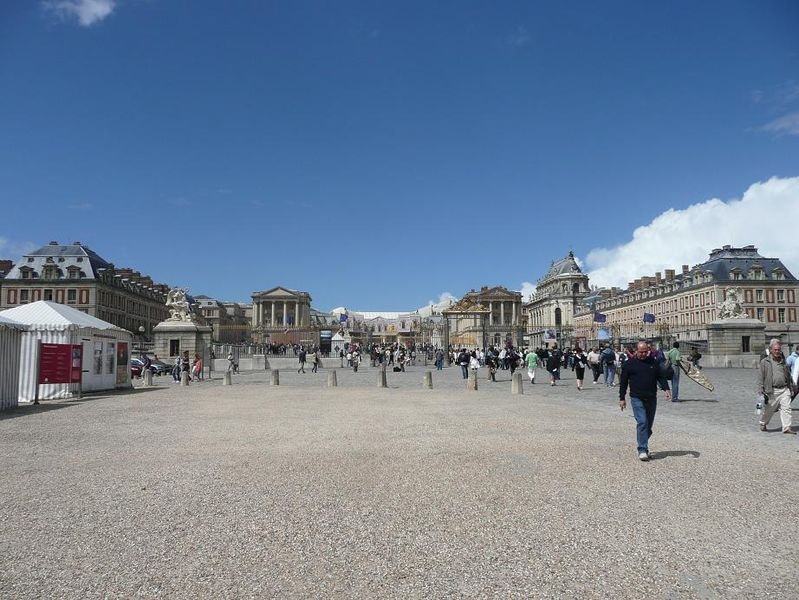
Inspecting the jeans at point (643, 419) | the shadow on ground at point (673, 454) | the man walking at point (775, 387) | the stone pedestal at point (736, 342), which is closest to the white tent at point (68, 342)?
the jeans at point (643, 419)

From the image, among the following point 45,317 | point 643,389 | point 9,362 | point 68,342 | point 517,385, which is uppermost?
point 45,317

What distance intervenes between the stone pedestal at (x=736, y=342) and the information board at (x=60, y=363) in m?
35.5

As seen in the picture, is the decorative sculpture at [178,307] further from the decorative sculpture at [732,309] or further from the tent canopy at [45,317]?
the decorative sculpture at [732,309]

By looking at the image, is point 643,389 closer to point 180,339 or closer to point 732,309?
point 180,339

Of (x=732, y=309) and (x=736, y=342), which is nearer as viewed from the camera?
(x=736, y=342)

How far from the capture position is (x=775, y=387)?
462 inches

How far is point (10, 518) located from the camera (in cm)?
613

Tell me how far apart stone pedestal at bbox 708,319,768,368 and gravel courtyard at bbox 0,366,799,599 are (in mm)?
30130

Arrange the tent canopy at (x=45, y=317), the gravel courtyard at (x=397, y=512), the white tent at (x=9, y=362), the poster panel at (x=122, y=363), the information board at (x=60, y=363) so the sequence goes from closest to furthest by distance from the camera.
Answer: the gravel courtyard at (x=397, y=512), the white tent at (x=9, y=362), the information board at (x=60, y=363), the tent canopy at (x=45, y=317), the poster panel at (x=122, y=363)

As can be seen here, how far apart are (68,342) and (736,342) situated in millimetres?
36485

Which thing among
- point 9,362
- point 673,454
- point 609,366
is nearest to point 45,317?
point 9,362

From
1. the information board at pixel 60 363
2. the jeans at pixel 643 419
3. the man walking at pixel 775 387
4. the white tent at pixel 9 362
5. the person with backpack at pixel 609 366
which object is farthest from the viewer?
the person with backpack at pixel 609 366

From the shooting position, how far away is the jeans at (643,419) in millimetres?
8945

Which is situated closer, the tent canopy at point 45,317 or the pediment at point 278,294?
the tent canopy at point 45,317
